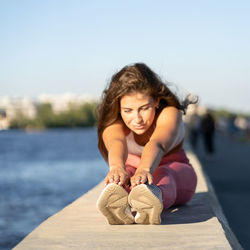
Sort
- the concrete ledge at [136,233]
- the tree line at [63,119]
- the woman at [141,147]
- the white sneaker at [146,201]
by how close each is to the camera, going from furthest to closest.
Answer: the tree line at [63,119]
the woman at [141,147]
the white sneaker at [146,201]
the concrete ledge at [136,233]

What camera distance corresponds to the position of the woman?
3.18m

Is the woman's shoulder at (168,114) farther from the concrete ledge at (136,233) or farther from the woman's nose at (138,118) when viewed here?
the concrete ledge at (136,233)

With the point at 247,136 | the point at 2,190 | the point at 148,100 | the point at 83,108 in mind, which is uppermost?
the point at 148,100

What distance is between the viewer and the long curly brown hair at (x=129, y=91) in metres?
3.72

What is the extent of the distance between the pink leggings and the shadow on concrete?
7cm

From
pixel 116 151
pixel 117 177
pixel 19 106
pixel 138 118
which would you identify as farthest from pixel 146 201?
pixel 19 106

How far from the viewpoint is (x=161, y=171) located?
146 inches

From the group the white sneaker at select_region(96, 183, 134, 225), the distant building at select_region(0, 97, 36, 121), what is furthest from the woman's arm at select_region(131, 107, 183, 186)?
the distant building at select_region(0, 97, 36, 121)

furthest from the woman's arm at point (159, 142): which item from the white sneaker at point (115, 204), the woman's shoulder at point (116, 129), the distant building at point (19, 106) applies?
the distant building at point (19, 106)

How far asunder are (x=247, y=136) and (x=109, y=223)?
22.3 metres

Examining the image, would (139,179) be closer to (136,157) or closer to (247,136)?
(136,157)

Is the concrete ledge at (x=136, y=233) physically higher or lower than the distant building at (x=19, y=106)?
higher

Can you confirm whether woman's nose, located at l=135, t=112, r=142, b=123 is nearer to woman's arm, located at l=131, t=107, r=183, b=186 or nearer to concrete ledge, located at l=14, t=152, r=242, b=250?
woman's arm, located at l=131, t=107, r=183, b=186

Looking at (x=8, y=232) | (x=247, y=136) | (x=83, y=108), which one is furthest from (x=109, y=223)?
(x=83, y=108)
